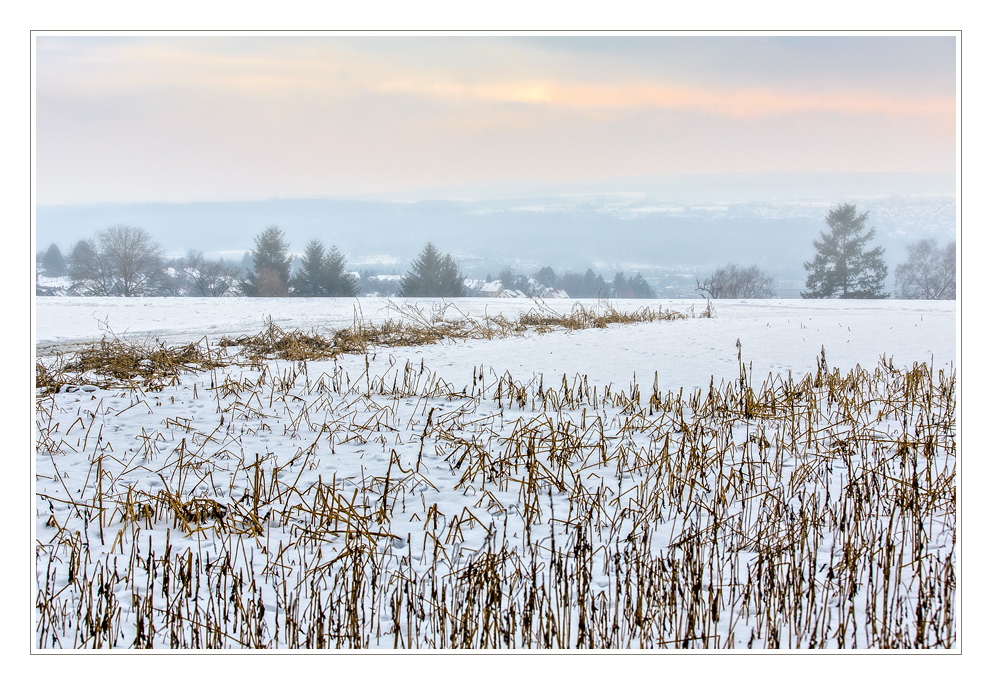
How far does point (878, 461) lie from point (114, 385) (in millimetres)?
5074

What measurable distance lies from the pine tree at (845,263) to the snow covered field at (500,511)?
1003cm

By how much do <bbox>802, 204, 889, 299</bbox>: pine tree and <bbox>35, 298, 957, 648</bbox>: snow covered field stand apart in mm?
10027

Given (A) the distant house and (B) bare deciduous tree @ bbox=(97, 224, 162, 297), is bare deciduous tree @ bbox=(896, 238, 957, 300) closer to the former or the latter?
(A) the distant house

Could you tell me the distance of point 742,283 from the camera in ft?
46.6

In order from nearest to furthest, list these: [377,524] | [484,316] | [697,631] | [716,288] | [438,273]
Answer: [697,631], [377,524], [484,316], [716,288], [438,273]

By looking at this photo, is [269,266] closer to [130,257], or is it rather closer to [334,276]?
[334,276]

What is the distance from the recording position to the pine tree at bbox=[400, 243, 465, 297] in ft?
47.0

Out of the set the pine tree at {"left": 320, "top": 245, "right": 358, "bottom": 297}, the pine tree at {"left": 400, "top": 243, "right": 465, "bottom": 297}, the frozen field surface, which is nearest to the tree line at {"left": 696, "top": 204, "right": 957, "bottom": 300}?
the frozen field surface

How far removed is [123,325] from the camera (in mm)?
8031

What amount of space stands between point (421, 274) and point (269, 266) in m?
5.36

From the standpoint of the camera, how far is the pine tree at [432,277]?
565 inches

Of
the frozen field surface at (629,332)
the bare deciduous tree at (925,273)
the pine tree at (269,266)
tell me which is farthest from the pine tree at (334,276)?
the bare deciduous tree at (925,273)
